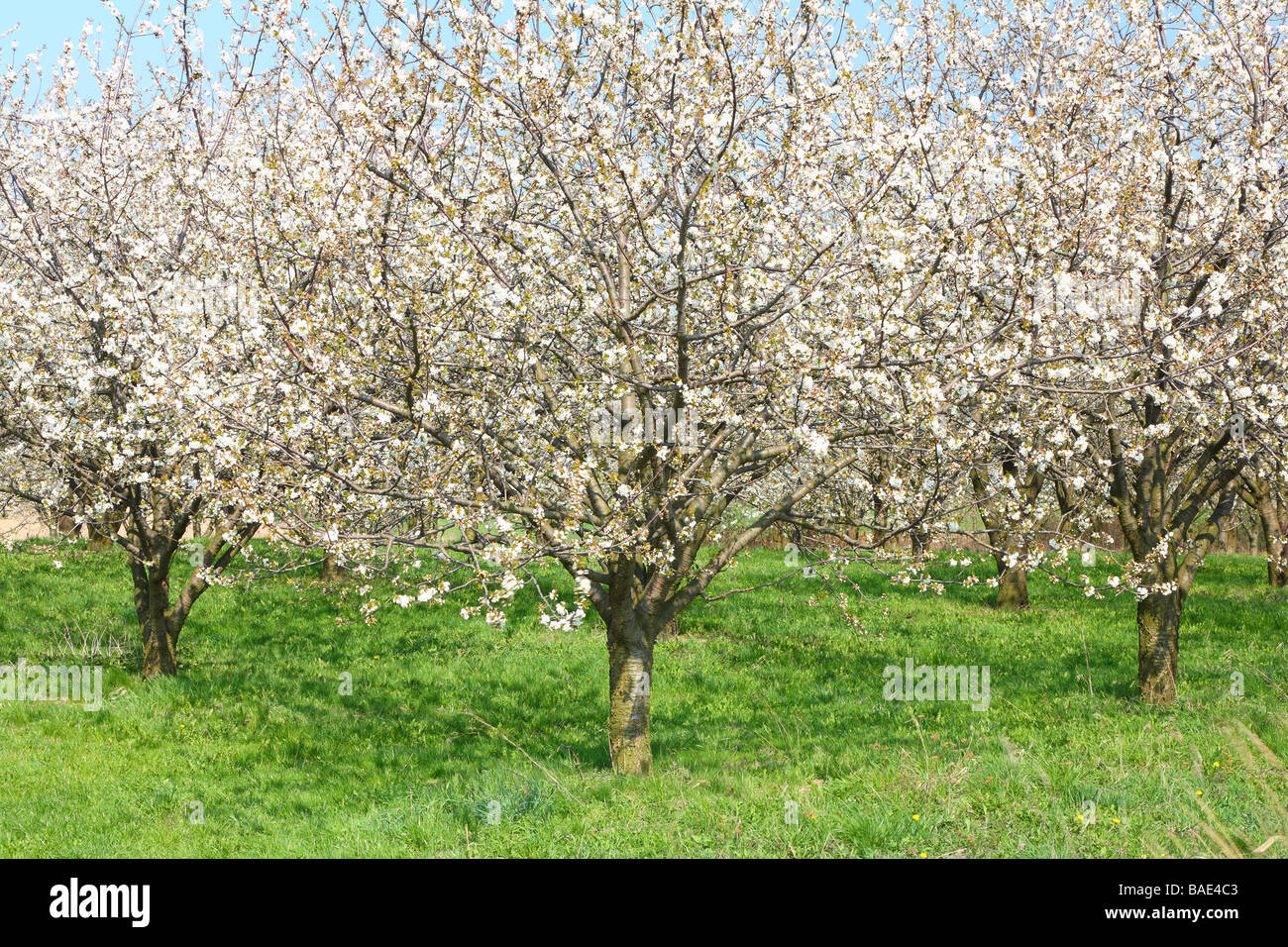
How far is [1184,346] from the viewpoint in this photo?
32.0 ft

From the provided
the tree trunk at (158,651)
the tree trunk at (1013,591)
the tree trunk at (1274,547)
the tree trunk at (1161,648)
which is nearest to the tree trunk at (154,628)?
the tree trunk at (158,651)

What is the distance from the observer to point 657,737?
1216cm

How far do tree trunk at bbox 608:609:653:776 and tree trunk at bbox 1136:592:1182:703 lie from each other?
672 centimetres

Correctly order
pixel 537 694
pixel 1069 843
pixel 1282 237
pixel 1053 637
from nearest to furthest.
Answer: pixel 1069 843
pixel 1282 237
pixel 537 694
pixel 1053 637

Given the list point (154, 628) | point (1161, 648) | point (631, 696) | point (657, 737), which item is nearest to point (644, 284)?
point (631, 696)

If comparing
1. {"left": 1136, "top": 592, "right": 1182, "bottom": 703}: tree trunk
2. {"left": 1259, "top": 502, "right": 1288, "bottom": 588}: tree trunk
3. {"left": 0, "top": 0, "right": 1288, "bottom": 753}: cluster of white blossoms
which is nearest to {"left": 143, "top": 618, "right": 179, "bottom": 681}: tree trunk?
{"left": 0, "top": 0, "right": 1288, "bottom": 753}: cluster of white blossoms

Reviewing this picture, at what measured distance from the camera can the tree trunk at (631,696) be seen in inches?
389

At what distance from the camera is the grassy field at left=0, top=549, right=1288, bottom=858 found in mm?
7840

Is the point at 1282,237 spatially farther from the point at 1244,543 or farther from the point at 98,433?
the point at 1244,543

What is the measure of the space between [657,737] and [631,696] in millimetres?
2453

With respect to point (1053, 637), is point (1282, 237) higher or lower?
higher

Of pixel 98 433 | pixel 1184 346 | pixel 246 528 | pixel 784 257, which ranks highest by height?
pixel 784 257

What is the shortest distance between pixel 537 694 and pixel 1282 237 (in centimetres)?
1069
